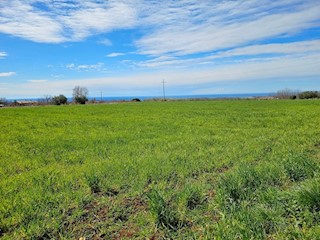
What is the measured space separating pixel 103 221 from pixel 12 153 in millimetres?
6801

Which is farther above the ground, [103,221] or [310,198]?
[310,198]

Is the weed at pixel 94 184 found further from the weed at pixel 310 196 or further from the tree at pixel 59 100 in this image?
the tree at pixel 59 100

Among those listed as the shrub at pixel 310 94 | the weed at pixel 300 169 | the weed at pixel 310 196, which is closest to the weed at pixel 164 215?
the weed at pixel 310 196

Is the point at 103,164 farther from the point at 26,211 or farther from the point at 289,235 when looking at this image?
the point at 289,235

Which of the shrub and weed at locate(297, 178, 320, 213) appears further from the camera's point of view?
the shrub

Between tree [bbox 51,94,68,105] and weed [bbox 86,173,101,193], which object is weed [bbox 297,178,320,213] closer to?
weed [bbox 86,173,101,193]

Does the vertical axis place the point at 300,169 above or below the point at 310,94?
above

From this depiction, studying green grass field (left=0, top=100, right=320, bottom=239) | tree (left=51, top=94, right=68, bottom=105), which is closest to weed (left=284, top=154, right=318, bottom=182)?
green grass field (left=0, top=100, right=320, bottom=239)

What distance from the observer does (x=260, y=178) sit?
18.5 ft

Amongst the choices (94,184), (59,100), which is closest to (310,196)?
(94,184)

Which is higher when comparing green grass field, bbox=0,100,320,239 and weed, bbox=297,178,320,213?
weed, bbox=297,178,320,213

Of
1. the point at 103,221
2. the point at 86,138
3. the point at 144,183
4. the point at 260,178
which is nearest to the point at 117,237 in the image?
the point at 103,221

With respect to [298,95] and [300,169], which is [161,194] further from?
[298,95]

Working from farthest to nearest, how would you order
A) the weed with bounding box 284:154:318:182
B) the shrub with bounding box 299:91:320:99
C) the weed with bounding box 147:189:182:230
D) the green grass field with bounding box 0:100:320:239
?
the shrub with bounding box 299:91:320:99
the weed with bounding box 284:154:318:182
the weed with bounding box 147:189:182:230
the green grass field with bounding box 0:100:320:239
